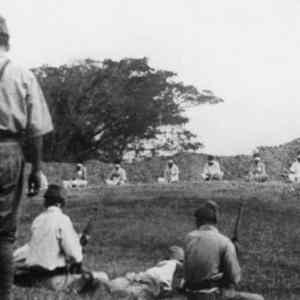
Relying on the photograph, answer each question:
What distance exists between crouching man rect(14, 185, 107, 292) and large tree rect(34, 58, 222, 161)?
143 ft

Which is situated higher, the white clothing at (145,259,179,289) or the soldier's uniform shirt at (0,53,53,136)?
the soldier's uniform shirt at (0,53,53,136)

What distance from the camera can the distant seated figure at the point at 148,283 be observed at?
978cm

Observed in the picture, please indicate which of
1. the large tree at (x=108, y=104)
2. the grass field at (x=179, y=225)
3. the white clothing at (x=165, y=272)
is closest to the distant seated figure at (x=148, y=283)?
the white clothing at (x=165, y=272)

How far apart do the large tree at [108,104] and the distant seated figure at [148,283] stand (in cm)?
4248

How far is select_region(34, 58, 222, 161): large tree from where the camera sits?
53.8 meters

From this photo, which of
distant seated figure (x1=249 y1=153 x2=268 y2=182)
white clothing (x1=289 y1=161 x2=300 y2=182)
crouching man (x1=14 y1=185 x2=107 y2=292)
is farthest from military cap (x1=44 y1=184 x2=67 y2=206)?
distant seated figure (x1=249 y1=153 x2=268 y2=182)

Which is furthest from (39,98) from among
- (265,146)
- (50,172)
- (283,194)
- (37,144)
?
(265,146)

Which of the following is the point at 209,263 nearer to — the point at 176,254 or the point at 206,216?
the point at 206,216

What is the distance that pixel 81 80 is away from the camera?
54.2m

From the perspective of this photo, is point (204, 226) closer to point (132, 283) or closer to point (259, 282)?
point (132, 283)

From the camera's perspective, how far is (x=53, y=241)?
9273 mm

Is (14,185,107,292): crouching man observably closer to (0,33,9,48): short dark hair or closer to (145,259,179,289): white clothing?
(145,259,179,289): white clothing

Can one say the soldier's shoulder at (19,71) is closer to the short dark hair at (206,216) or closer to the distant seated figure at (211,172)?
the short dark hair at (206,216)

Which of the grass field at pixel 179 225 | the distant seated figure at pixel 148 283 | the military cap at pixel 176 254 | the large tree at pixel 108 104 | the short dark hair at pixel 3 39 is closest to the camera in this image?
the short dark hair at pixel 3 39
